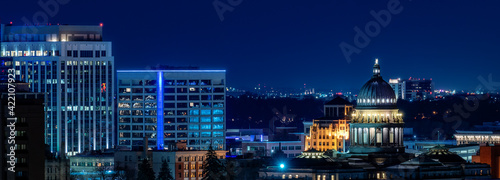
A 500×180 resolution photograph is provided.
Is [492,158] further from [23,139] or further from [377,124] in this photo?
[23,139]

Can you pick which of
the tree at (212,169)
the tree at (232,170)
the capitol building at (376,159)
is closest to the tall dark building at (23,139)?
the capitol building at (376,159)

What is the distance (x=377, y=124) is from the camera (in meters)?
172

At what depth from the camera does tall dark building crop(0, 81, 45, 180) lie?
4552 inches

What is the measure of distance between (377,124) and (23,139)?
2456 inches

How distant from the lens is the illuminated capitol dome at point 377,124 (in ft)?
565

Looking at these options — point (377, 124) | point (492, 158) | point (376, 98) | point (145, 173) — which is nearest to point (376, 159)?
point (377, 124)

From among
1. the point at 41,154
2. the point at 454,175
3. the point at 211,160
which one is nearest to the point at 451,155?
the point at 454,175

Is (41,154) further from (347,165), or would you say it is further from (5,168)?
(347,165)

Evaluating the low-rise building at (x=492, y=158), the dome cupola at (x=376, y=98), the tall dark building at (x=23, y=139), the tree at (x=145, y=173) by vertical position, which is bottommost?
the tree at (x=145, y=173)

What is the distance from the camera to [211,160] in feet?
626

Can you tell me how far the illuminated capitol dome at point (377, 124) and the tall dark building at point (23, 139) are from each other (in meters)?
59.5

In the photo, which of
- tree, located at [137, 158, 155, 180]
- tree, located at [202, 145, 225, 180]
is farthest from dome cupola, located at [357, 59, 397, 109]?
tree, located at [137, 158, 155, 180]

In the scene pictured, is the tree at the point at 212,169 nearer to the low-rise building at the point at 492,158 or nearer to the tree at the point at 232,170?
the tree at the point at 232,170

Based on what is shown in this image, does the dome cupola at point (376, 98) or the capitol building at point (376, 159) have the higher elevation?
the dome cupola at point (376, 98)
